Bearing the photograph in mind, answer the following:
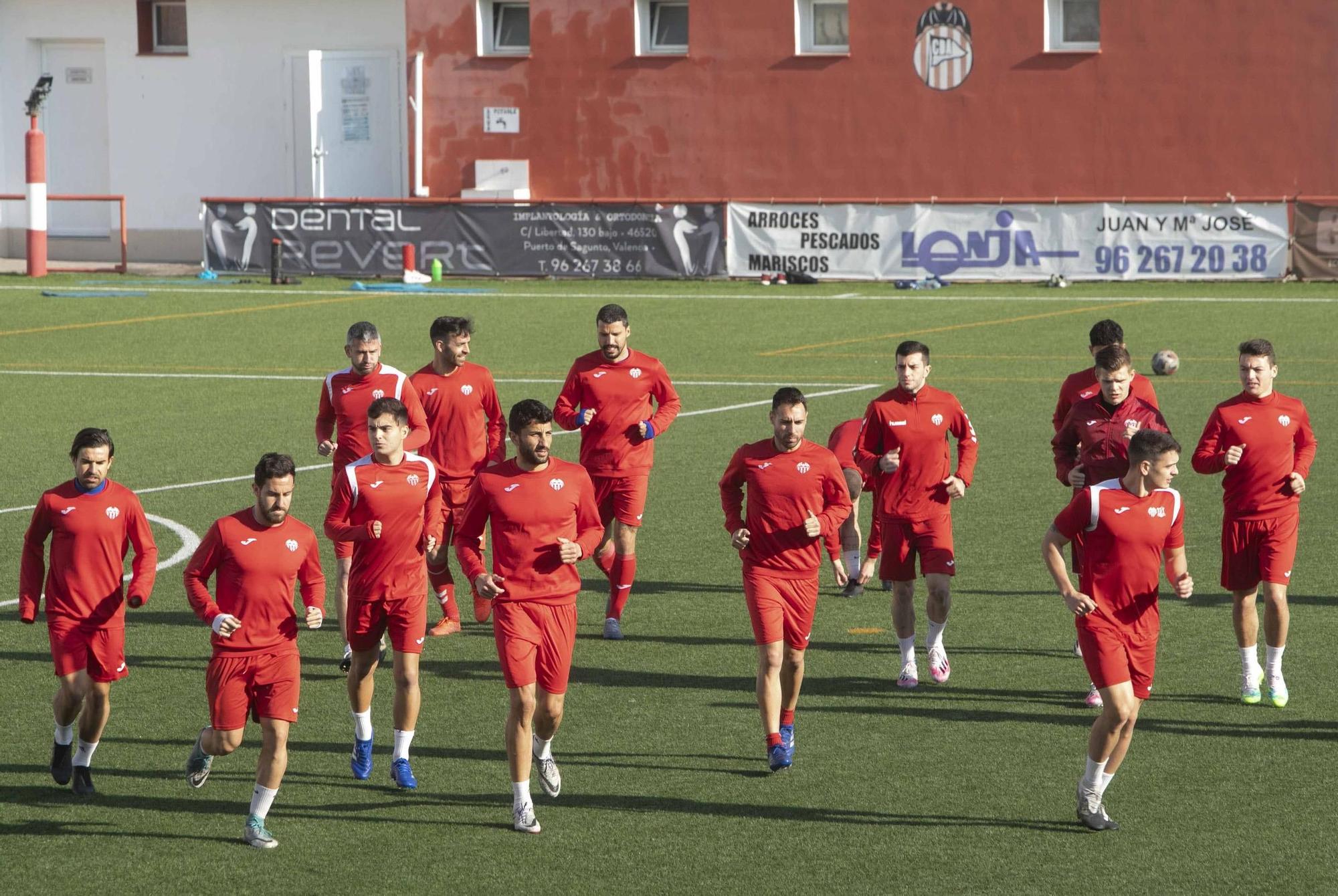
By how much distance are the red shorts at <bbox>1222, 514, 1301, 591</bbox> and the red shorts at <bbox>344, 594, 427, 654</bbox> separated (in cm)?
453

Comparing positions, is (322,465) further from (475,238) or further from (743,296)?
(475,238)

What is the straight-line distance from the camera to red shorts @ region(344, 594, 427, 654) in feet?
30.3

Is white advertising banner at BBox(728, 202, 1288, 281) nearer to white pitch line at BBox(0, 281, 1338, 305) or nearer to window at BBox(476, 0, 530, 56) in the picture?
white pitch line at BBox(0, 281, 1338, 305)

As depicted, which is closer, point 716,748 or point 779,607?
point 779,607

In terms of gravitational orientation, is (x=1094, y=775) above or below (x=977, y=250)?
→ below

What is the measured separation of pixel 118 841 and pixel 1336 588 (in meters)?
8.77

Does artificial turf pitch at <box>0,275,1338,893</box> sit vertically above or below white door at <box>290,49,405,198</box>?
below

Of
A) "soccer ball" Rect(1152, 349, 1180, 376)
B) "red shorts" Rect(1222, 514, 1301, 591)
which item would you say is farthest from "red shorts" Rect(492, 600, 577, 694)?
"soccer ball" Rect(1152, 349, 1180, 376)

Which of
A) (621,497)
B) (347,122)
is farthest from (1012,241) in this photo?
(621,497)

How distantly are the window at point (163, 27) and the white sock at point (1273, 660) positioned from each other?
141ft

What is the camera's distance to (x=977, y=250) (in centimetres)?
3906

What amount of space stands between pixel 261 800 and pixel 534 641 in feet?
4.61

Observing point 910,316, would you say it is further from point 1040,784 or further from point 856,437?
point 1040,784

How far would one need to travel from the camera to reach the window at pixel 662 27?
45562 mm
